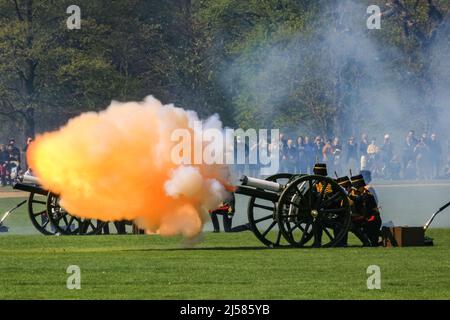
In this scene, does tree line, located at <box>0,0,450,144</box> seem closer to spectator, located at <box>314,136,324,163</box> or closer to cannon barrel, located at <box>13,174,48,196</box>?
spectator, located at <box>314,136,324,163</box>

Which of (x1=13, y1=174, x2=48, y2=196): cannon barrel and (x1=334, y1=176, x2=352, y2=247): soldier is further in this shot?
(x1=13, y1=174, x2=48, y2=196): cannon barrel

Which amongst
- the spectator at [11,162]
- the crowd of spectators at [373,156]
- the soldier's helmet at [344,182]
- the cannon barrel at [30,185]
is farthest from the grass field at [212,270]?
the spectator at [11,162]

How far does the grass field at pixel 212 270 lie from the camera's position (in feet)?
61.7

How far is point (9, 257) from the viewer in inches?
934

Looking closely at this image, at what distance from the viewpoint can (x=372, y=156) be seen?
176 feet

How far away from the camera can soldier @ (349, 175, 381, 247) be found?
25.3 meters

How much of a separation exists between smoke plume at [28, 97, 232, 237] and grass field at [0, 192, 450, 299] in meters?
0.69

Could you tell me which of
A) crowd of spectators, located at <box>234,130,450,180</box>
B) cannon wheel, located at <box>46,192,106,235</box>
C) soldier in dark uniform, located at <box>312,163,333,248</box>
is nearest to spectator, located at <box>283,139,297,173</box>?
crowd of spectators, located at <box>234,130,450,180</box>

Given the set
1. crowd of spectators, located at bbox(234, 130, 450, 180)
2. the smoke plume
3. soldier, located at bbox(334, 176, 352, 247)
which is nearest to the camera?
the smoke plume

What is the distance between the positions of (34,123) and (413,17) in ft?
76.5

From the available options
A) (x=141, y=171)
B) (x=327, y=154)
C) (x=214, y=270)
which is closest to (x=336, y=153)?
(x=327, y=154)

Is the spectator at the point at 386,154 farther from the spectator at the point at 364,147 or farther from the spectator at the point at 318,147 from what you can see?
the spectator at the point at 318,147

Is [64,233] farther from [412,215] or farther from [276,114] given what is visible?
[276,114]
